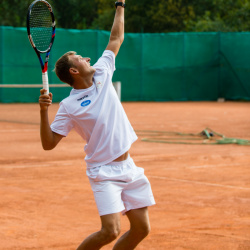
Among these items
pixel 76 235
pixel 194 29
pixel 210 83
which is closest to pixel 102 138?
pixel 76 235

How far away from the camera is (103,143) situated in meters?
3.85

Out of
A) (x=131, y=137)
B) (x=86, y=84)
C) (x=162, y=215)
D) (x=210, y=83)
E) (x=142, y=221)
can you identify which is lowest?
(x=210, y=83)

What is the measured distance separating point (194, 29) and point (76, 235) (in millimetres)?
30616

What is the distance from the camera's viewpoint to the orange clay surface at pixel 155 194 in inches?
198

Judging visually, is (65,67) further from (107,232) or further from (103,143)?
(107,232)

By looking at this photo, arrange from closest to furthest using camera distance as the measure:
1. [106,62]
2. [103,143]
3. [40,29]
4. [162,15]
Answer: [103,143], [106,62], [40,29], [162,15]

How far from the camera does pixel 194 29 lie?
34750 millimetres

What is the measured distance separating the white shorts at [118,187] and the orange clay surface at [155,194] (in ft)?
3.04

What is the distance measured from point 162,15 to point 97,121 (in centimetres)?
3408

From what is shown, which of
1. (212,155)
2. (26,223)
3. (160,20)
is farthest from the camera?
(160,20)

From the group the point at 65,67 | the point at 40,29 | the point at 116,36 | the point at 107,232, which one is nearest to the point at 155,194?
the point at 40,29

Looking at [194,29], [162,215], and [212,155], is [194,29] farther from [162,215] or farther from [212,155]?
[162,215]

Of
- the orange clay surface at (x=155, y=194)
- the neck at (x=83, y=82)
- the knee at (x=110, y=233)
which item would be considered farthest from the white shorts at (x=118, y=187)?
the orange clay surface at (x=155, y=194)

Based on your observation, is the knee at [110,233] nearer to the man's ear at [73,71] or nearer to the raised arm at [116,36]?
the man's ear at [73,71]
